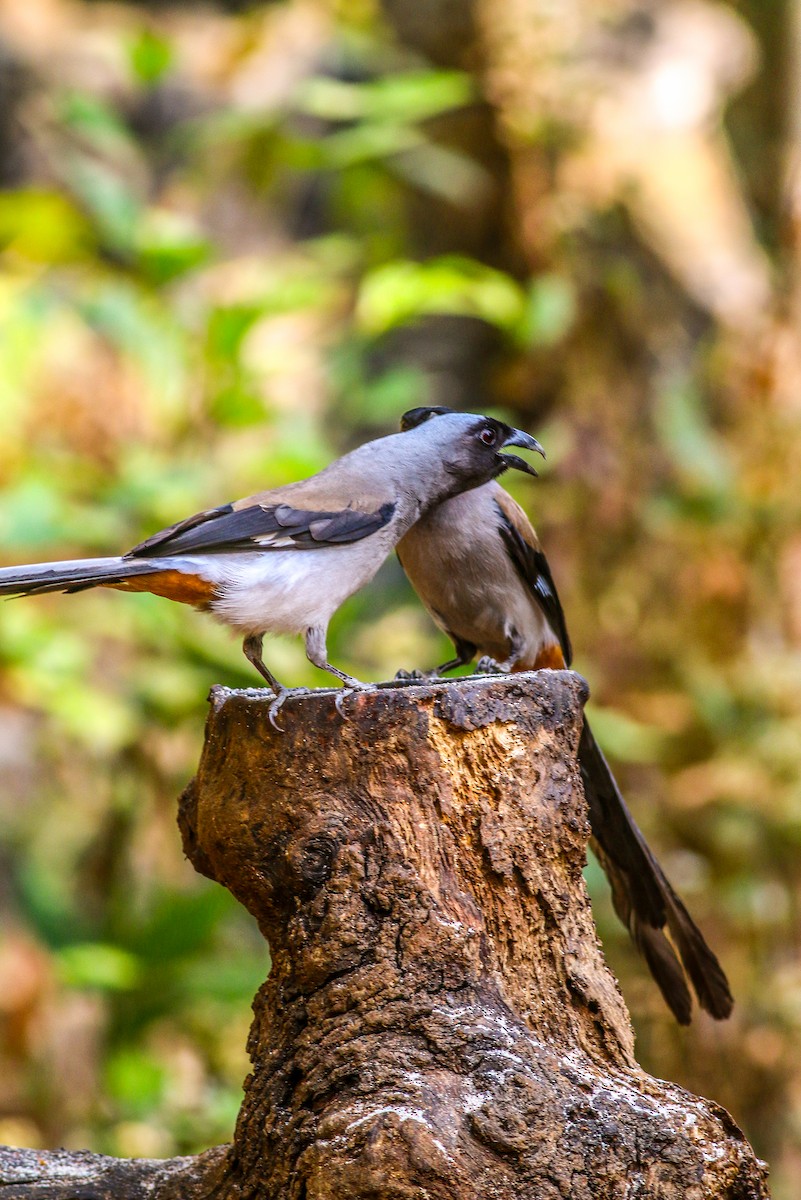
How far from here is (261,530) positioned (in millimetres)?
2602

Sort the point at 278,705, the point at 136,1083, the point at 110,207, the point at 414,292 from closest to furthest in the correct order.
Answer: the point at 278,705
the point at 136,1083
the point at 414,292
the point at 110,207

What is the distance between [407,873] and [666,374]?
19.4ft

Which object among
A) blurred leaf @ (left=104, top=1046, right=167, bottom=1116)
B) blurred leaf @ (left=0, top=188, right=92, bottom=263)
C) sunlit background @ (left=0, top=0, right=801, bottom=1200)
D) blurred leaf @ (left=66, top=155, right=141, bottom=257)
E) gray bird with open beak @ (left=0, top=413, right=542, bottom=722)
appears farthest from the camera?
blurred leaf @ (left=0, top=188, right=92, bottom=263)

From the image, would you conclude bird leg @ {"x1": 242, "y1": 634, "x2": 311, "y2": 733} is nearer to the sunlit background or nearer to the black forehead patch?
the black forehead patch

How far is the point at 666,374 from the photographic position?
7.54m

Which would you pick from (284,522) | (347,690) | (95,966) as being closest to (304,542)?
(284,522)

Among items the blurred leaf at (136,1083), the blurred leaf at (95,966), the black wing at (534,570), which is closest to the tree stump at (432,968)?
the black wing at (534,570)

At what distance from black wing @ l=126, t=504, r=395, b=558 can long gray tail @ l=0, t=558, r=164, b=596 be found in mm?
44

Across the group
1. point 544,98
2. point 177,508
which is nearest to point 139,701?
point 177,508

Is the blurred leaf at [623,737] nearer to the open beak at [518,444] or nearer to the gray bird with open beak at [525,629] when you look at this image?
the gray bird with open beak at [525,629]

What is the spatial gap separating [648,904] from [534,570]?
3.22ft

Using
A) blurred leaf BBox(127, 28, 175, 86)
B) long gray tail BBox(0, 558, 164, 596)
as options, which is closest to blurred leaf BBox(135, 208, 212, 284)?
blurred leaf BBox(127, 28, 175, 86)

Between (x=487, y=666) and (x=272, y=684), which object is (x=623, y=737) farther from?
(x=272, y=684)

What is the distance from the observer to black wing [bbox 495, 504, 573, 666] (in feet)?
10.8
